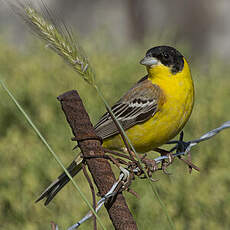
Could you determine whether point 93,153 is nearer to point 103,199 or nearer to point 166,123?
point 103,199

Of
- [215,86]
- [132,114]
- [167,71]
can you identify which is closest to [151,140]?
[132,114]

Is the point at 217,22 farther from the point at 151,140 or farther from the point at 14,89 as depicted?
the point at 151,140

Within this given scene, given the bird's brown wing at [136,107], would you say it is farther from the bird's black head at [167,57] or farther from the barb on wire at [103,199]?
the barb on wire at [103,199]

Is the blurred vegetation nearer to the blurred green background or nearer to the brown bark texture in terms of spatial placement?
the blurred green background

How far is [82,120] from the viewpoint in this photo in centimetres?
227

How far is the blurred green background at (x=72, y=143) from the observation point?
4.54 metres

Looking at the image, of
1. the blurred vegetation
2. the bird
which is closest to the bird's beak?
the bird

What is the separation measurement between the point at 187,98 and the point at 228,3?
374 inches

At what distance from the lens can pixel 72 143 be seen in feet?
18.3

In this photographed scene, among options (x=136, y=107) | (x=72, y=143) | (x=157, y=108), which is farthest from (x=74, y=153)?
(x=157, y=108)

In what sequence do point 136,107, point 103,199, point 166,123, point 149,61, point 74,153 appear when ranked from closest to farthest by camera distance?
point 103,199, point 166,123, point 149,61, point 136,107, point 74,153

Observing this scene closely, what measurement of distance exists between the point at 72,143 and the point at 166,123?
2.07 metres

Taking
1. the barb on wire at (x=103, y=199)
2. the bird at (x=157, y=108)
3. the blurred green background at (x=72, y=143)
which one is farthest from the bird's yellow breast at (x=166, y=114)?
the barb on wire at (x=103, y=199)

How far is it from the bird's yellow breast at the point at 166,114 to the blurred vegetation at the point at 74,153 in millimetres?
843
